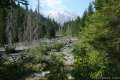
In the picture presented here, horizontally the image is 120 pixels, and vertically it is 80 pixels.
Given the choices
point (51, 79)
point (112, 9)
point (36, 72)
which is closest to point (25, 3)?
point (51, 79)

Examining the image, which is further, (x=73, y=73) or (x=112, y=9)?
(x=112, y=9)

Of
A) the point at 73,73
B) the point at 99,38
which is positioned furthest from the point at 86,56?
the point at 99,38

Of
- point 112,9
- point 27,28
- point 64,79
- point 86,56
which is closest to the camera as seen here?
point 64,79

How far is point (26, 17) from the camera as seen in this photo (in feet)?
350

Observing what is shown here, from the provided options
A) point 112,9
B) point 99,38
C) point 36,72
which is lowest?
point 36,72

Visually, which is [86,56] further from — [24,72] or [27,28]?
[27,28]

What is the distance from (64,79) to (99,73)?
5.29 feet

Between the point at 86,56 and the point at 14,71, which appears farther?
the point at 14,71

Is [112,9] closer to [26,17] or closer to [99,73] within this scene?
[99,73]

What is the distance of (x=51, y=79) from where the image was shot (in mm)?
16531

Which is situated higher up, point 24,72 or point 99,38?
point 99,38

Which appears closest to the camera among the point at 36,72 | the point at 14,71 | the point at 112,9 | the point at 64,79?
the point at 64,79

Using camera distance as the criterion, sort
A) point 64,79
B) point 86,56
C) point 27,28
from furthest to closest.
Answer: point 27,28, point 86,56, point 64,79

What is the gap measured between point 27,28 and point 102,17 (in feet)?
240
